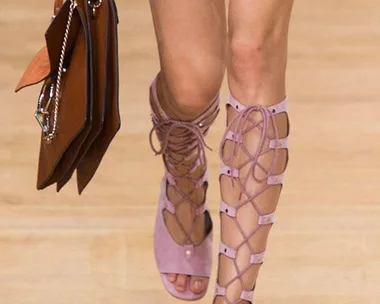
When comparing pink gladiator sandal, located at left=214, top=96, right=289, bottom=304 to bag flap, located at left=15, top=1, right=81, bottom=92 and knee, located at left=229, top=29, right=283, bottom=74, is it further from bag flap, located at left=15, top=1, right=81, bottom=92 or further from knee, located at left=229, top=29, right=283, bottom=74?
bag flap, located at left=15, top=1, right=81, bottom=92

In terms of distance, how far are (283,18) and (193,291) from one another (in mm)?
550

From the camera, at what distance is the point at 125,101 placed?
94.2 inches

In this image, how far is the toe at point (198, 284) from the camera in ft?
5.48

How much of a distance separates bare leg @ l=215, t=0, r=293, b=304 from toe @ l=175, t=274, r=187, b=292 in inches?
10.2

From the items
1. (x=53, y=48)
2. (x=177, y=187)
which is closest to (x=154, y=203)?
(x=177, y=187)

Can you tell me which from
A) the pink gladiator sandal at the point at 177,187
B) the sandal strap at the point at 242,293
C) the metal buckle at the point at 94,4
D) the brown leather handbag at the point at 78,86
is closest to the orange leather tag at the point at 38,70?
the brown leather handbag at the point at 78,86

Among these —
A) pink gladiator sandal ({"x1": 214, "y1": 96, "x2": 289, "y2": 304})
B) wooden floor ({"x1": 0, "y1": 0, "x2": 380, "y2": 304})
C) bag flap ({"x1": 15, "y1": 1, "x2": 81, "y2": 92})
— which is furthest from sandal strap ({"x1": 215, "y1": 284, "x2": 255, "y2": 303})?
bag flap ({"x1": 15, "y1": 1, "x2": 81, "y2": 92})

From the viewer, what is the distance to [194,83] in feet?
4.79

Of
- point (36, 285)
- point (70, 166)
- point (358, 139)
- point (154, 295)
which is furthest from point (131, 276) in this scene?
point (358, 139)

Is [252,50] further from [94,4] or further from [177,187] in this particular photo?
[177,187]

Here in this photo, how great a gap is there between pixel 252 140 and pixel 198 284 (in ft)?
1.30

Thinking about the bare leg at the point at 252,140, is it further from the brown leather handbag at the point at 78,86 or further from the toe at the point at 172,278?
the toe at the point at 172,278

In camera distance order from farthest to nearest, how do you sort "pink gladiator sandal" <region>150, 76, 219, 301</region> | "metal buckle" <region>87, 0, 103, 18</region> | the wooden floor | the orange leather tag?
1. the wooden floor
2. "pink gladiator sandal" <region>150, 76, 219, 301</region>
3. the orange leather tag
4. "metal buckle" <region>87, 0, 103, 18</region>

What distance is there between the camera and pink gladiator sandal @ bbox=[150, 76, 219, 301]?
1.59m
